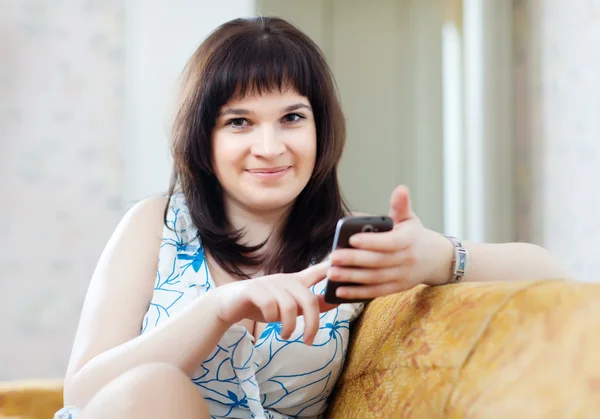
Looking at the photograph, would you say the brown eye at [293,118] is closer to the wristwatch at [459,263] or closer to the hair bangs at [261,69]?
the hair bangs at [261,69]

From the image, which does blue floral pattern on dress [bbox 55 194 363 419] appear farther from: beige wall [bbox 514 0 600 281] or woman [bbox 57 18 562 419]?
beige wall [bbox 514 0 600 281]

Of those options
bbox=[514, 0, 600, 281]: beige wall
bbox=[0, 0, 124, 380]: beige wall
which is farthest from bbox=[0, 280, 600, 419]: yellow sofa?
bbox=[0, 0, 124, 380]: beige wall

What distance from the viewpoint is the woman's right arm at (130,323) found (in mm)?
1040

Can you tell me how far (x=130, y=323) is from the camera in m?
1.22

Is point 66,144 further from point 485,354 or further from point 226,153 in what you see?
point 485,354

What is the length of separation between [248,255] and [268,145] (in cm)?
24

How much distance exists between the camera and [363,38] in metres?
2.78

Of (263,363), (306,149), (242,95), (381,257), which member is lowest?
(263,363)

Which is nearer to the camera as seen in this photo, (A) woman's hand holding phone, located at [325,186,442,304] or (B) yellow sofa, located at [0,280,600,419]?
(B) yellow sofa, located at [0,280,600,419]

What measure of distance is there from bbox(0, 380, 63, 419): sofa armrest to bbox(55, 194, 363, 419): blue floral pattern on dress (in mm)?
399

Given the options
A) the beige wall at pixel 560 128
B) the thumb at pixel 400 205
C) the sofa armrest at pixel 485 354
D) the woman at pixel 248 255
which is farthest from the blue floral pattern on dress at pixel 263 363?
the beige wall at pixel 560 128

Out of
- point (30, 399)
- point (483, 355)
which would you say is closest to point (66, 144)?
point (30, 399)

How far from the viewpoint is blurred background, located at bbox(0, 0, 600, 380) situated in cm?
265

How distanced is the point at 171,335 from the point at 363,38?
1.98 m
